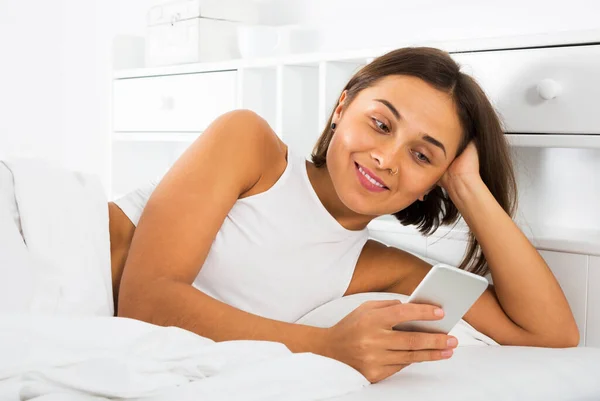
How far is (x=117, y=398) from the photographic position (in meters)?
0.89

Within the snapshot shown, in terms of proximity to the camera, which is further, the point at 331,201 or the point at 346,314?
the point at 331,201

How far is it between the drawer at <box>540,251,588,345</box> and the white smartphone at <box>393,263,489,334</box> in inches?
22.4

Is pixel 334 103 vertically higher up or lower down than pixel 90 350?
higher up

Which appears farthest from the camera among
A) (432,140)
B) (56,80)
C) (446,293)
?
(56,80)

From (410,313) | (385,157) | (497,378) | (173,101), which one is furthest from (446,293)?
(173,101)

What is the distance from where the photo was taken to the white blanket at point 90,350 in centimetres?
89

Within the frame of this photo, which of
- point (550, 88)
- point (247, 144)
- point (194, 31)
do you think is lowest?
point (247, 144)

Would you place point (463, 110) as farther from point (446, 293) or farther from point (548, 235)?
point (446, 293)

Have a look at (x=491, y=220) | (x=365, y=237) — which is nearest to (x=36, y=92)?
(x=365, y=237)

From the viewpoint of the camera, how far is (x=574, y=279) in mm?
1561

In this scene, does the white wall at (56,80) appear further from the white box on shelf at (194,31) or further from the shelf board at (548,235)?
the shelf board at (548,235)

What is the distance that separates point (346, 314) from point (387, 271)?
0.67ft

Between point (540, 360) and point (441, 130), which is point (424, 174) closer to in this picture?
point (441, 130)

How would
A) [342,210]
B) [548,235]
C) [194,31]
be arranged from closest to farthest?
[342,210] < [548,235] < [194,31]
